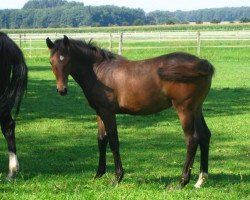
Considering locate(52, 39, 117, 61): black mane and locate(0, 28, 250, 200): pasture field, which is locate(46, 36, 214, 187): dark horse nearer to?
locate(52, 39, 117, 61): black mane

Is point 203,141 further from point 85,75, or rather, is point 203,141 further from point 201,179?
point 85,75

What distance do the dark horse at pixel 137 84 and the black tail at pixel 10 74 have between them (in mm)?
784

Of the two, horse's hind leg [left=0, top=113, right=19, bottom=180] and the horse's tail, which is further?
horse's hind leg [left=0, top=113, right=19, bottom=180]

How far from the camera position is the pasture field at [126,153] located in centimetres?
673

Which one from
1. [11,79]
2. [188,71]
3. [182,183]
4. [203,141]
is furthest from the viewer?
[11,79]

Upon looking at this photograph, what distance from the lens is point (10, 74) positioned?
7602 millimetres

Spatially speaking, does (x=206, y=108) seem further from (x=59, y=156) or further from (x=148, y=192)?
(x=148, y=192)

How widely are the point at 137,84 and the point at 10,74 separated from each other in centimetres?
189

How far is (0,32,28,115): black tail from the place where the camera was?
7.49m

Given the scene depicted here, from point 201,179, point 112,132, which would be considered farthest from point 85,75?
point 201,179

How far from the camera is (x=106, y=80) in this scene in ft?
23.9

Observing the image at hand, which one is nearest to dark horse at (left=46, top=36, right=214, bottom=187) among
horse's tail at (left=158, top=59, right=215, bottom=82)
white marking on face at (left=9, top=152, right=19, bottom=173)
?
horse's tail at (left=158, top=59, right=215, bottom=82)

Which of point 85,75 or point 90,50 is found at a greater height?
point 90,50

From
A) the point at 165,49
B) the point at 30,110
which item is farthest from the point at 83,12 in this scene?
the point at 30,110
